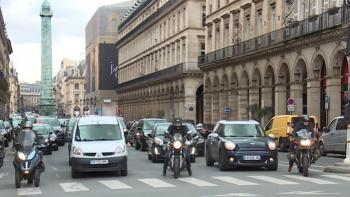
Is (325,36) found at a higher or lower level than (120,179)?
higher

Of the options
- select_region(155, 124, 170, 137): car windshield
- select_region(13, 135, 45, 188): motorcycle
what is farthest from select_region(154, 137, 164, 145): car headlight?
select_region(13, 135, 45, 188): motorcycle

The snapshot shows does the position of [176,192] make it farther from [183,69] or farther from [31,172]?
[183,69]

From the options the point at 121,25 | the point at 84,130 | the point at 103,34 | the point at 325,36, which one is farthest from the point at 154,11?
the point at 84,130

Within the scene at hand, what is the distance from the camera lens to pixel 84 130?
19.8 metres

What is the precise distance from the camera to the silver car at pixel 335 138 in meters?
27.9

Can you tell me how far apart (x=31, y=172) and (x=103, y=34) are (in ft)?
381

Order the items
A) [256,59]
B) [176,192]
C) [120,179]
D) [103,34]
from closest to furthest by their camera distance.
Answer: [176,192] < [120,179] < [256,59] < [103,34]

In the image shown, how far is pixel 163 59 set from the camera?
285 feet

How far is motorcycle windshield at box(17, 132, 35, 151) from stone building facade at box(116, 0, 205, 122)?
57683 millimetres

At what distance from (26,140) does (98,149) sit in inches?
96.6

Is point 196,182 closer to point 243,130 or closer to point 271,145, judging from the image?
point 271,145

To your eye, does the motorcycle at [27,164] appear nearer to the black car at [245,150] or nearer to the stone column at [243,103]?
the black car at [245,150]

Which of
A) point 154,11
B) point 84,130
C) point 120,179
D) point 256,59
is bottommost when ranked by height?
point 120,179

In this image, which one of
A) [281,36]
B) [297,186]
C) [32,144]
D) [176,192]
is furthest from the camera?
[281,36]
